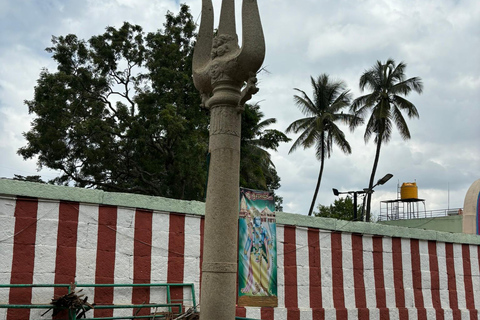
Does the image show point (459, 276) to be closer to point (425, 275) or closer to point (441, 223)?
point (425, 275)

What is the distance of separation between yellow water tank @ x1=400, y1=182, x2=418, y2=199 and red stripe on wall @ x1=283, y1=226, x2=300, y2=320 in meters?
27.7

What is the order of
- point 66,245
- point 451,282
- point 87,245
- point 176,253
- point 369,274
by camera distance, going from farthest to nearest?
1. point 451,282
2. point 369,274
3. point 176,253
4. point 87,245
5. point 66,245

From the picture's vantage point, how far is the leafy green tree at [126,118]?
22.2 m

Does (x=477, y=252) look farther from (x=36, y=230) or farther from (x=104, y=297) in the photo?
(x=36, y=230)

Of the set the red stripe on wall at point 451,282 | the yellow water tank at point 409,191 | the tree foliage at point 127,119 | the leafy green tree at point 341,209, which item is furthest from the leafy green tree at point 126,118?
the leafy green tree at point 341,209

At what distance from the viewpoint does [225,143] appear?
17.0ft

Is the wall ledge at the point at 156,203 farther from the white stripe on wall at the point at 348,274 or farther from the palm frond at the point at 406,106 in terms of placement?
the palm frond at the point at 406,106

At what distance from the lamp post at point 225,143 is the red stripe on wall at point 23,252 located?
2.68 metres

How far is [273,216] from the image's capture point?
8.82 metres

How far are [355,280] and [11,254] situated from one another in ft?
20.3

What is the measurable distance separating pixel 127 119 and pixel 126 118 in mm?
246

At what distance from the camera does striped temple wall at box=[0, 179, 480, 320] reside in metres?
6.59

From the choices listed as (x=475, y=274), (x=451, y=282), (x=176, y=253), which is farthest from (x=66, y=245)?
(x=475, y=274)

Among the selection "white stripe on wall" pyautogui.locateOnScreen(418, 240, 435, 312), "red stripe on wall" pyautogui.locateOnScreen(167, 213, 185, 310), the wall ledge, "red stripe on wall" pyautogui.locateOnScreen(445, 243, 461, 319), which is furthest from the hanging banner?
"red stripe on wall" pyautogui.locateOnScreen(445, 243, 461, 319)
